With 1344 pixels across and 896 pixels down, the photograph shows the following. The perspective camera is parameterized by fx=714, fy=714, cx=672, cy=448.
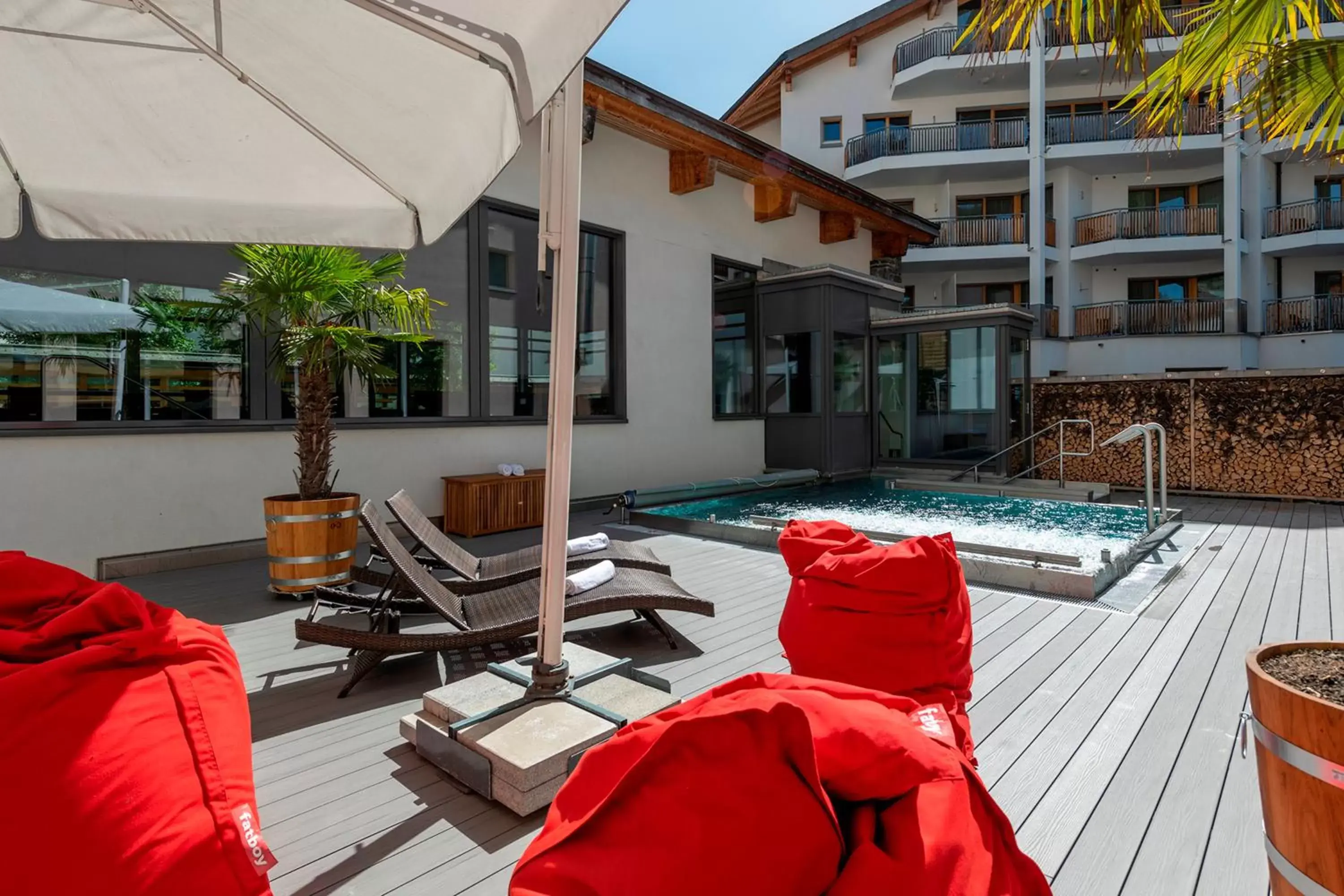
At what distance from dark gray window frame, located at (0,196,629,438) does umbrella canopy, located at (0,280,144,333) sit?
0.18 meters

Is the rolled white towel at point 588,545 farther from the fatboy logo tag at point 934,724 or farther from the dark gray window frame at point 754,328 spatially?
the dark gray window frame at point 754,328

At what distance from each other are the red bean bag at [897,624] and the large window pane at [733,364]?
8080mm

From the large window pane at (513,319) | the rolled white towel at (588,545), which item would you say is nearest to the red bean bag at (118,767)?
the rolled white towel at (588,545)

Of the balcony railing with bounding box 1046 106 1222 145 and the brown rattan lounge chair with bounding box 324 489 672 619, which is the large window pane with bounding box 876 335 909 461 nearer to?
the brown rattan lounge chair with bounding box 324 489 672 619

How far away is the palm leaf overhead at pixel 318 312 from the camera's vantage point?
437 cm

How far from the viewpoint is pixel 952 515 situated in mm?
8125

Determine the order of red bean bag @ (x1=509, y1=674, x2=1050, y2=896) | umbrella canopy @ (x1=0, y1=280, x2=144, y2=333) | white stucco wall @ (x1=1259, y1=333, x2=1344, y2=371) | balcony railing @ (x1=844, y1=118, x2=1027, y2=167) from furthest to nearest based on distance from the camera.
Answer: balcony railing @ (x1=844, y1=118, x2=1027, y2=167), white stucco wall @ (x1=1259, y1=333, x2=1344, y2=371), umbrella canopy @ (x1=0, y1=280, x2=144, y2=333), red bean bag @ (x1=509, y1=674, x2=1050, y2=896)

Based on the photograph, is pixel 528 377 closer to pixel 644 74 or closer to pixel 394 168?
pixel 644 74

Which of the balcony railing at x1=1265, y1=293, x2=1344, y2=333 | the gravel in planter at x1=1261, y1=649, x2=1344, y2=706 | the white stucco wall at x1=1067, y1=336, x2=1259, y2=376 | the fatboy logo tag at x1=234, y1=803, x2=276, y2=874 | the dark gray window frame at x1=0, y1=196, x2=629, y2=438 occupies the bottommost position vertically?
the fatboy logo tag at x1=234, y1=803, x2=276, y2=874

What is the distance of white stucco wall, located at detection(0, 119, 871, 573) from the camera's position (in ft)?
16.2

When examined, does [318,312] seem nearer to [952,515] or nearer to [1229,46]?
[1229,46]

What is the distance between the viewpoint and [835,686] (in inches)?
43.1

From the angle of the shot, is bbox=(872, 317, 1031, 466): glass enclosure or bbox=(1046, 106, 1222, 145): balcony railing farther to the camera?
bbox=(1046, 106, 1222, 145): balcony railing

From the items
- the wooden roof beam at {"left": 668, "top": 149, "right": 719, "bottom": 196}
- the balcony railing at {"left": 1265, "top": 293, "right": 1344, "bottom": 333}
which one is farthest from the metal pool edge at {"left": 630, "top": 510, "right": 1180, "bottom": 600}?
the balcony railing at {"left": 1265, "top": 293, "right": 1344, "bottom": 333}
